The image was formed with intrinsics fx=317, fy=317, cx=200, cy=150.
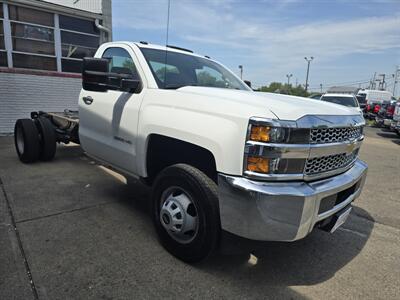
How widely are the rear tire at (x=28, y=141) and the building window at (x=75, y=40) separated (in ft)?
17.1

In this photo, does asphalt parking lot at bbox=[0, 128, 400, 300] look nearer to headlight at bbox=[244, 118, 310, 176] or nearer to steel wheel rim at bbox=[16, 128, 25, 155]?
headlight at bbox=[244, 118, 310, 176]

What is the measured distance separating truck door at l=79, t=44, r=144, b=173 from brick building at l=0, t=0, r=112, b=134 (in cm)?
657

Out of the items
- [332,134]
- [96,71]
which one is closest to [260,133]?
[332,134]

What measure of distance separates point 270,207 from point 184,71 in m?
2.08

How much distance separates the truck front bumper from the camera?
2139mm

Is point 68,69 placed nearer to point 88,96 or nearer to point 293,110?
point 88,96

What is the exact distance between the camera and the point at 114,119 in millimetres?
3562

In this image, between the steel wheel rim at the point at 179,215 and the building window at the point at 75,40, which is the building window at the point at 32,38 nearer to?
the building window at the point at 75,40

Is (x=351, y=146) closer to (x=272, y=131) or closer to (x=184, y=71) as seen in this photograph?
(x=272, y=131)

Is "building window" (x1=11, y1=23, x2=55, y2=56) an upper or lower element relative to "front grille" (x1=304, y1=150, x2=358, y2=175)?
upper

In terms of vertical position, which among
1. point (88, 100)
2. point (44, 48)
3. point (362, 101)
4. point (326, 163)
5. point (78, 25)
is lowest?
point (362, 101)

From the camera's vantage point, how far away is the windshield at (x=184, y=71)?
Result: 3357 millimetres

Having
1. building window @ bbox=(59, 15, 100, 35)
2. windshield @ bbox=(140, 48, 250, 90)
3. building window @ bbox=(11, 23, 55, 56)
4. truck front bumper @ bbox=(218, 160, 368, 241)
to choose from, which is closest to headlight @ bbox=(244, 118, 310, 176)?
truck front bumper @ bbox=(218, 160, 368, 241)

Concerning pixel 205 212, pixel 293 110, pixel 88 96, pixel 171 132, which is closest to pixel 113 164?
pixel 88 96
